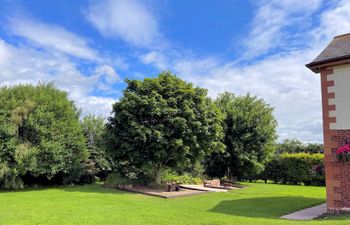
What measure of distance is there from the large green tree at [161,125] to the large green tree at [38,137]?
11.8 feet

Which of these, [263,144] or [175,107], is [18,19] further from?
[263,144]

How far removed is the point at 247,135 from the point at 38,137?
1541 centimetres

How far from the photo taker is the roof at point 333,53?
10344mm

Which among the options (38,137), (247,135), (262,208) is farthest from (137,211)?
(247,135)

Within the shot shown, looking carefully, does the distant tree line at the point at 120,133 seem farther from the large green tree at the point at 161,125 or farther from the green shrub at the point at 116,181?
the green shrub at the point at 116,181

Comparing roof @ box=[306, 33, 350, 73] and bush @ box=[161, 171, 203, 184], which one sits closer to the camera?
roof @ box=[306, 33, 350, 73]

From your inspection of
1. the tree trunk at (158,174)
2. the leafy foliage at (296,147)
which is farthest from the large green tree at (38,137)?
the leafy foliage at (296,147)

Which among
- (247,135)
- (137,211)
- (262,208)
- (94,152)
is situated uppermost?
(247,135)

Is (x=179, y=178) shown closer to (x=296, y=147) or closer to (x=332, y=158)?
(x=332, y=158)

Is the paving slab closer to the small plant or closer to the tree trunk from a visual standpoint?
the small plant

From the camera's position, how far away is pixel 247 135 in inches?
956

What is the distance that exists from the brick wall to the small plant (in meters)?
0.20

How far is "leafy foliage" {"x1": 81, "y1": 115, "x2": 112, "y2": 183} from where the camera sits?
934 inches

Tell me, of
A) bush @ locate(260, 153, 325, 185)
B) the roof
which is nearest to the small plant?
the roof
